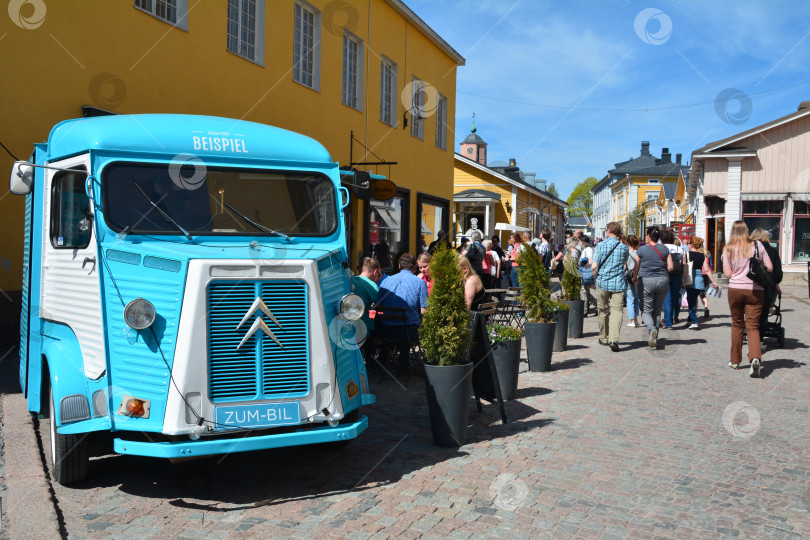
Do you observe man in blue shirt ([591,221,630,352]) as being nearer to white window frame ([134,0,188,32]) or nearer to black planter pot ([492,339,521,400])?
black planter pot ([492,339,521,400])

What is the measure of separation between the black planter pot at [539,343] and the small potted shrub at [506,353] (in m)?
1.60

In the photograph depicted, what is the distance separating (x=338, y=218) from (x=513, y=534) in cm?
281

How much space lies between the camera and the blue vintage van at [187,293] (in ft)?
14.6

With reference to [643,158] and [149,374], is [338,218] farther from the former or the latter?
[643,158]

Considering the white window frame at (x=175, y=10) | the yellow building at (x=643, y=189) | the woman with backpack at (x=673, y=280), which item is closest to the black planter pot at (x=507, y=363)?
the woman with backpack at (x=673, y=280)

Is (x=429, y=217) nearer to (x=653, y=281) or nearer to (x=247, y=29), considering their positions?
(x=247, y=29)

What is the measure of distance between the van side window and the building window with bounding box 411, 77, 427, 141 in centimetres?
1598

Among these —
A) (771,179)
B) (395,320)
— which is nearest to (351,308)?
(395,320)

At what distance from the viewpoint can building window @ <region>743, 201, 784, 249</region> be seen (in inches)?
1088

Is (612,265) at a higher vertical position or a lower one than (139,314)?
higher

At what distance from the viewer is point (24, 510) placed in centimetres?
424

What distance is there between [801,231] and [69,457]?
94.6ft

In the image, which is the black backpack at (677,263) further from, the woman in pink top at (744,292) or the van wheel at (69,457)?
the van wheel at (69,457)

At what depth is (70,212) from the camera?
5.15m
